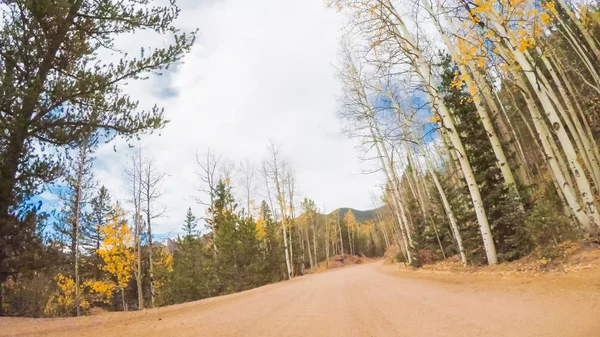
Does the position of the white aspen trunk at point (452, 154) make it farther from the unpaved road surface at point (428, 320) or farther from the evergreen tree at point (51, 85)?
the evergreen tree at point (51, 85)

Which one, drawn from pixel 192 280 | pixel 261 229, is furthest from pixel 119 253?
pixel 261 229

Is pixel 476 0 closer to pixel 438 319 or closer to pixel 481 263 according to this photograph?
pixel 438 319

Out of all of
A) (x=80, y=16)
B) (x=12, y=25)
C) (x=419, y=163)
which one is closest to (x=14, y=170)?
(x=12, y=25)

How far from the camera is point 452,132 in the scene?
9930 millimetres

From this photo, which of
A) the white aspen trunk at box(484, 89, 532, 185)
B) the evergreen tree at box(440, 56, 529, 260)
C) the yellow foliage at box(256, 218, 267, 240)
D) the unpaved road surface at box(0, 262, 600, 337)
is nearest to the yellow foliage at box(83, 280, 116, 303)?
the yellow foliage at box(256, 218, 267, 240)

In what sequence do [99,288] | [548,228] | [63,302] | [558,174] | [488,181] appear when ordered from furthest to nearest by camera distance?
[99,288]
[63,302]
[488,181]
[558,174]
[548,228]

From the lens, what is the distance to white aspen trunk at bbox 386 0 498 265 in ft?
31.3

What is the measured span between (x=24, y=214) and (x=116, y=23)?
539 centimetres

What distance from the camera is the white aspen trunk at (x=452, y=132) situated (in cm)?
954

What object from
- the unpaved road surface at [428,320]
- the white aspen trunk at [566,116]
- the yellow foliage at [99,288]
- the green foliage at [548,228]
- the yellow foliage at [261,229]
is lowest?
Result: the unpaved road surface at [428,320]

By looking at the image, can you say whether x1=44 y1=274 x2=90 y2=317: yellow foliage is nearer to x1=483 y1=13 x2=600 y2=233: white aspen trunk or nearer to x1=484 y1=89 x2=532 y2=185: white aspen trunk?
x1=483 y1=13 x2=600 y2=233: white aspen trunk

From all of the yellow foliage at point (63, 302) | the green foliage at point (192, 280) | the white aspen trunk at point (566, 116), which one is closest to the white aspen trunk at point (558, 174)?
the white aspen trunk at point (566, 116)

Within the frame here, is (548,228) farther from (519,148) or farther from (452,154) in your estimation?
(519,148)

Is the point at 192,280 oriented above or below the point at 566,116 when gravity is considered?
below
